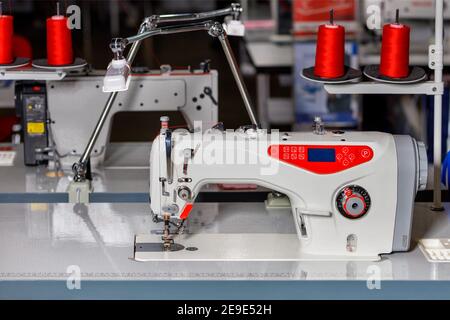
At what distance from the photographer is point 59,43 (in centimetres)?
448

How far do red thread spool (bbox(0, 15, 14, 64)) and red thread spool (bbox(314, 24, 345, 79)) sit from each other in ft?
4.15

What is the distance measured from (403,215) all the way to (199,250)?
711 mm

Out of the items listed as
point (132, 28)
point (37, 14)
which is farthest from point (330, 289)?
point (37, 14)

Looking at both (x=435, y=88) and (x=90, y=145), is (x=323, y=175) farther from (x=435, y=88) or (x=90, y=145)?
→ (x=90, y=145)

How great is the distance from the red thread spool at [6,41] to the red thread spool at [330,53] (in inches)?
49.8

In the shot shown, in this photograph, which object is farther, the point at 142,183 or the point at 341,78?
the point at 142,183

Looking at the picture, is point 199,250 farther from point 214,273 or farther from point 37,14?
point 37,14

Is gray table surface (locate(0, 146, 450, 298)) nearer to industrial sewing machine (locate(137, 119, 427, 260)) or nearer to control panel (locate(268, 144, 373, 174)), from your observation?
industrial sewing machine (locate(137, 119, 427, 260))

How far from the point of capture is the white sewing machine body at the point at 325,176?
3771 mm

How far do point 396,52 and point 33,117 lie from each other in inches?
66.3

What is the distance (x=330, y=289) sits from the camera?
3607 millimetres

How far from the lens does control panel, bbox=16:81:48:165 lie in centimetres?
485

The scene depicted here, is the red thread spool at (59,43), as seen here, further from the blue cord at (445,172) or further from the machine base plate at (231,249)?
the blue cord at (445,172)

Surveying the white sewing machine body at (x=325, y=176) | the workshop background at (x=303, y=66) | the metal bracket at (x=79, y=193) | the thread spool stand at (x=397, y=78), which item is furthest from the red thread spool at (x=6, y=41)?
the workshop background at (x=303, y=66)
